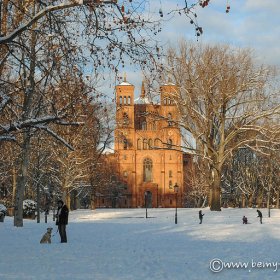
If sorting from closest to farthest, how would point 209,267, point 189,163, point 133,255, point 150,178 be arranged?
point 209,267, point 133,255, point 150,178, point 189,163

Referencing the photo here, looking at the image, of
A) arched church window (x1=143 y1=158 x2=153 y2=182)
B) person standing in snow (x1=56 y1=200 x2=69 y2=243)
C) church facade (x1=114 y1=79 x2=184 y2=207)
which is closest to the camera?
person standing in snow (x1=56 y1=200 x2=69 y2=243)

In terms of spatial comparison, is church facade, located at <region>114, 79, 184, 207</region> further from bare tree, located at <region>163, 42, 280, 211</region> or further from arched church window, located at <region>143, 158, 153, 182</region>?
bare tree, located at <region>163, 42, 280, 211</region>

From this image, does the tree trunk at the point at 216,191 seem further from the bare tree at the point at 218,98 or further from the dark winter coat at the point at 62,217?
the dark winter coat at the point at 62,217

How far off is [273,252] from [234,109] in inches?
1030

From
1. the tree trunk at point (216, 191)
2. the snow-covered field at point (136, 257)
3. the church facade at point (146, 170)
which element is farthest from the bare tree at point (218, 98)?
the church facade at point (146, 170)

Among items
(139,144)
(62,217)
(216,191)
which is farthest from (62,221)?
(139,144)

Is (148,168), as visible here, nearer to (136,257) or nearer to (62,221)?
(62,221)

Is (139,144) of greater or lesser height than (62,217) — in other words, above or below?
above

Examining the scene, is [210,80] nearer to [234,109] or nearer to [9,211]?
[234,109]

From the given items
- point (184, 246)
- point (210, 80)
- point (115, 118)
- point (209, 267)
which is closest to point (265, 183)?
point (115, 118)

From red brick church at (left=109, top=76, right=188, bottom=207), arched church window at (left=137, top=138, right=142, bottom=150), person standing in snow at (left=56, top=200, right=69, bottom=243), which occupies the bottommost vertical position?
person standing in snow at (left=56, top=200, right=69, bottom=243)

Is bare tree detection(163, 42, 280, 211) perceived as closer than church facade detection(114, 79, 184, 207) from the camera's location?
Yes

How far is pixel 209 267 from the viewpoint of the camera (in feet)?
37.0

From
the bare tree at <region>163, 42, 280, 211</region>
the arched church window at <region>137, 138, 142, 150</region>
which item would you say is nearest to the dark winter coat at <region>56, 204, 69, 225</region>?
the bare tree at <region>163, 42, 280, 211</region>
